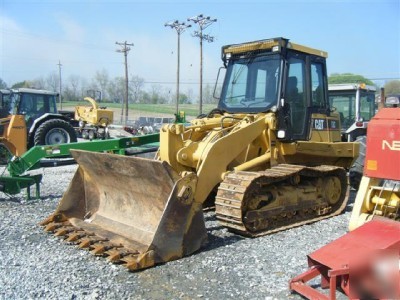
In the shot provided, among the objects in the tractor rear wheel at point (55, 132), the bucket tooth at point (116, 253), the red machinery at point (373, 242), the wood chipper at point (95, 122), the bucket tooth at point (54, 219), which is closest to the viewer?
the red machinery at point (373, 242)

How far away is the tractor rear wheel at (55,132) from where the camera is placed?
50.0 feet

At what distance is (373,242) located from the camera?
3.41m

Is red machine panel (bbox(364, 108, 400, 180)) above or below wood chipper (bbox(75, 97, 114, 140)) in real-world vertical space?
above

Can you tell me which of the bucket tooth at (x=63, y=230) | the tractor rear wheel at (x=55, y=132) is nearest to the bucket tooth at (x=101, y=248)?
the bucket tooth at (x=63, y=230)

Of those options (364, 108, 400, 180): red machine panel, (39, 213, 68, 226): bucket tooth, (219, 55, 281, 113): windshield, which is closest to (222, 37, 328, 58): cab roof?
(219, 55, 281, 113): windshield

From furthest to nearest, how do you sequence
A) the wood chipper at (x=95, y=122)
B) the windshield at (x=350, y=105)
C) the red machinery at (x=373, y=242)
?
the wood chipper at (x=95, y=122) → the windshield at (x=350, y=105) → the red machinery at (x=373, y=242)

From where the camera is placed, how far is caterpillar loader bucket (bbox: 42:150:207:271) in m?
4.79

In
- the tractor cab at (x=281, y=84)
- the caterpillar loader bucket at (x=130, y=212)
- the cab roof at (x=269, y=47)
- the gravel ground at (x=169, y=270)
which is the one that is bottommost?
the gravel ground at (x=169, y=270)

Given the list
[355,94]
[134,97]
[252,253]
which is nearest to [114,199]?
[252,253]

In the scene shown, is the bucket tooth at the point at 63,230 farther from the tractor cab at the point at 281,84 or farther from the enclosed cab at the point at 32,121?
the enclosed cab at the point at 32,121

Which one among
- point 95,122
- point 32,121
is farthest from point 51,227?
point 95,122

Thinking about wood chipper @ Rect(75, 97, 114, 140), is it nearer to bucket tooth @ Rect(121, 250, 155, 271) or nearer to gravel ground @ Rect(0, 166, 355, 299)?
gravel ground @ Rect(0, 166, 355, 299)

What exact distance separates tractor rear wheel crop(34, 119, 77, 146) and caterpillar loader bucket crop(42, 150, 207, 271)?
9.59 m

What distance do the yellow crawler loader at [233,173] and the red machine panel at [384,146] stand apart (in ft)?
5.58
